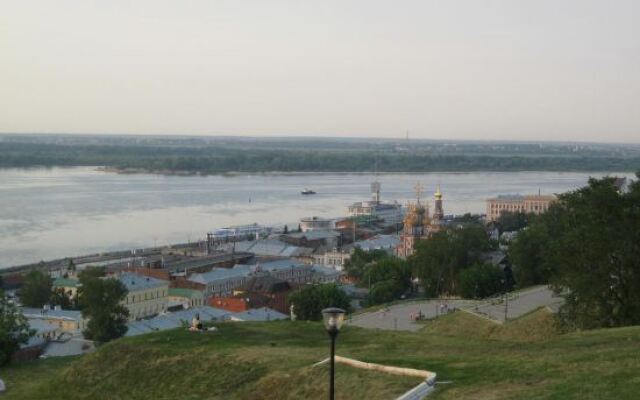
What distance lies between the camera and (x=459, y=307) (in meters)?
20.7

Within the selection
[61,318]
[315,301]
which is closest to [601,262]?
[315,301]

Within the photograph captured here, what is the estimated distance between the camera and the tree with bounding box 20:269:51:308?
27.4 m

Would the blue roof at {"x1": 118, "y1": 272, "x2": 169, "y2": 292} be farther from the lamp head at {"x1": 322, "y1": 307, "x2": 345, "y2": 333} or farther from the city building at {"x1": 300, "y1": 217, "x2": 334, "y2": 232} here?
the city building at {"x1": 300, "y1": 217, "x2": 334, "y2": 232}

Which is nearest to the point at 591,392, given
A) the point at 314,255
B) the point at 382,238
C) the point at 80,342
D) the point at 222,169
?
the point at 80,342

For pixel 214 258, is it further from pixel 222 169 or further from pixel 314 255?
pixel 222 169

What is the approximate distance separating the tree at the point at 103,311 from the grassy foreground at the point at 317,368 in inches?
217

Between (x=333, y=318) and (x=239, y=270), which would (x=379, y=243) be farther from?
(x=333, y=318)

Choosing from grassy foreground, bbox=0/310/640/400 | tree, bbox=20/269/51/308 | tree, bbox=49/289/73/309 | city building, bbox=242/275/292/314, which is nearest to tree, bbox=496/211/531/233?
city building, bbox=242/275/292/314

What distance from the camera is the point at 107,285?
20531 mm

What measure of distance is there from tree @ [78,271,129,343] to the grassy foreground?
5.51 meters

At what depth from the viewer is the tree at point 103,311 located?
19953 millimetres

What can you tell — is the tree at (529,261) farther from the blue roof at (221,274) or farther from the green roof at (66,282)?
the green roof at (66,282)

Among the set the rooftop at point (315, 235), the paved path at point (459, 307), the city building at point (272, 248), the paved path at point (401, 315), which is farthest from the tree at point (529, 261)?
the rooftop at point (315, 235)

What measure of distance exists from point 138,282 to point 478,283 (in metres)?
11.6
